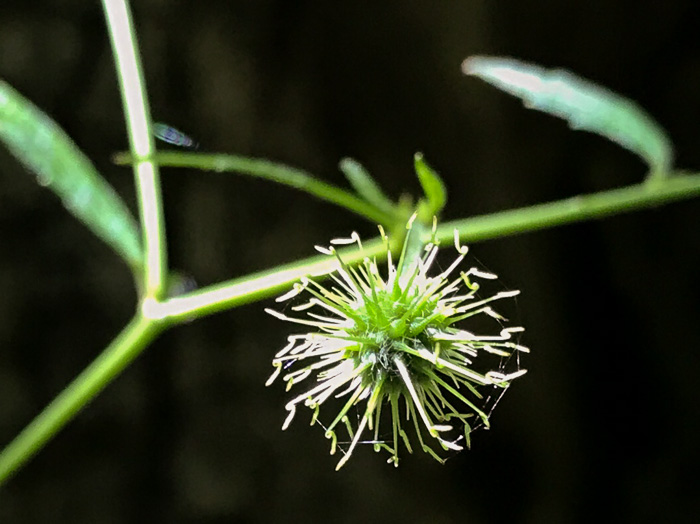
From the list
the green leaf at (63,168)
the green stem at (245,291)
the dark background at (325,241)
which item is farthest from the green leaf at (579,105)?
the dark background at (325,241)

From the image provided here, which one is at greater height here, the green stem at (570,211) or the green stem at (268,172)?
the green stem at (570,211)

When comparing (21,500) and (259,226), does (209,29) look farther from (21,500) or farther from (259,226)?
(21,500)

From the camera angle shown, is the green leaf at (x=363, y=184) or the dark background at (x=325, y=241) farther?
the dark background at (x=325, y=241)

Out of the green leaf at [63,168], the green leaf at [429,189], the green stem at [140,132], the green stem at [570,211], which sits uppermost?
the green stem at [570,211]

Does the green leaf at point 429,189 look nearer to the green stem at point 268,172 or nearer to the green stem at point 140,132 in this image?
the green stem at point 268,172

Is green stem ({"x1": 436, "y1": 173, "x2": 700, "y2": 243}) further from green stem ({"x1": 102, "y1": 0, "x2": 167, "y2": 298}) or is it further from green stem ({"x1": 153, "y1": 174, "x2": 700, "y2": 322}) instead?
green stem ({"x1": 102, "y1": 0, "x2": 167, "y2": 298})

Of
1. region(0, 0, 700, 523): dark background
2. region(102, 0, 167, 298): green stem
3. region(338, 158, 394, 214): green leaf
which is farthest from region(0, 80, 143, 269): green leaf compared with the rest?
region(0, 0, 700, 523): dark background

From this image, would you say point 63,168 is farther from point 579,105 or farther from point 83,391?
point 579,105

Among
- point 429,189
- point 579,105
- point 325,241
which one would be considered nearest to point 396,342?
point 429,189
